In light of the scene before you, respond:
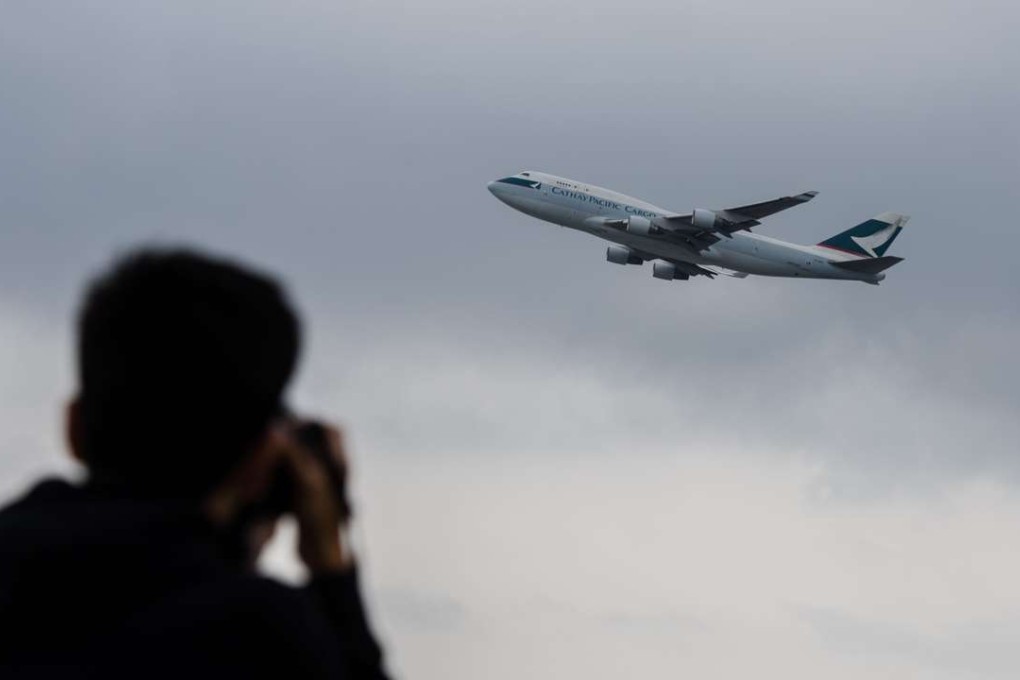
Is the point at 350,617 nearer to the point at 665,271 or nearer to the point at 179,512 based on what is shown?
the point at 179,512

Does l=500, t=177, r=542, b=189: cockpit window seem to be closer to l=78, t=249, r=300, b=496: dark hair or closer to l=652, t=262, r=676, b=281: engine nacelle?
l=652, t=262, r=676, b=281: engine nacelle

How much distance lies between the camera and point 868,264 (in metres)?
103

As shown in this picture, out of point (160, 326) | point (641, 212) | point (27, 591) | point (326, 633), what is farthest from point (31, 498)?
point (641, 212)

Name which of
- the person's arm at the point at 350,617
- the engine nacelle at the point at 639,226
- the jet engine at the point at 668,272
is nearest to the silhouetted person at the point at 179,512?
→ the person's arm at the point at 350,617

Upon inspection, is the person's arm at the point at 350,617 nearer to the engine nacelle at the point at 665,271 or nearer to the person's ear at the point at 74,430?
the person's ear at the point at 74,430

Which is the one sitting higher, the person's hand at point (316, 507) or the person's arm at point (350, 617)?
the person's hand at point (316, 507)

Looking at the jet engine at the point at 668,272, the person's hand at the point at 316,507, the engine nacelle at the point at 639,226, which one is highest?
the engine nacelle at the point at 639,226

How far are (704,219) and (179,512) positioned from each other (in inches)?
3732

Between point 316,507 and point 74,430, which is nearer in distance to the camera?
point 316,507

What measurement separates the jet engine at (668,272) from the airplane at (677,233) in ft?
0.22

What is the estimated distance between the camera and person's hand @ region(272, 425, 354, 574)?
440 cm

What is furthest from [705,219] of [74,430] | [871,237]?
[74,430]

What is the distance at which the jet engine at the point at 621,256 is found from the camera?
103250mm

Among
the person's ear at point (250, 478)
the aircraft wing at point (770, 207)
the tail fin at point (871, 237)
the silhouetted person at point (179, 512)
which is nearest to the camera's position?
the silhouetted person at point (179, 512)
